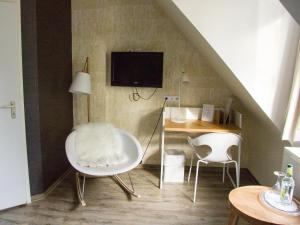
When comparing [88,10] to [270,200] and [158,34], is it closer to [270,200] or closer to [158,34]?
[158,34]

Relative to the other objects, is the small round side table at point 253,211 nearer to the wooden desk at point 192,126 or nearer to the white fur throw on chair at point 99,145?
the wooden desk at point 192,126

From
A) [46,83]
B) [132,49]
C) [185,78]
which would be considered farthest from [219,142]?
[46,83]

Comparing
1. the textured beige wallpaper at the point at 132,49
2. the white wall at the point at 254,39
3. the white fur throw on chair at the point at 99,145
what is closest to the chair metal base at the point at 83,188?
the white fur throw on chair at the point at 99,145

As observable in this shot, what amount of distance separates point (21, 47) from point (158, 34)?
1.65 m

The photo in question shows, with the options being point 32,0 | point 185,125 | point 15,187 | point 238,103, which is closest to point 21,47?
point 32,0

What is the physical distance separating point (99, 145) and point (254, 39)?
185cm

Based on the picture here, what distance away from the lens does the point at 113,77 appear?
3.21 m

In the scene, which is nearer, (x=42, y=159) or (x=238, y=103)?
(x=42, y=159)

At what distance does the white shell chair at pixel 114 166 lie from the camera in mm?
2316

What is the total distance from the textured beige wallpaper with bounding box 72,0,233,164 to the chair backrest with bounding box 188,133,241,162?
89cm

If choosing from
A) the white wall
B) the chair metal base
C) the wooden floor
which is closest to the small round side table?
the wooden floor

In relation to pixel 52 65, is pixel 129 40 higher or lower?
higher

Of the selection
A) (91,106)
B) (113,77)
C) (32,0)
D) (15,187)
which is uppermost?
(32,0)

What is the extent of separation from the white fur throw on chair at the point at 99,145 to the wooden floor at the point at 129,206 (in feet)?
1.32
